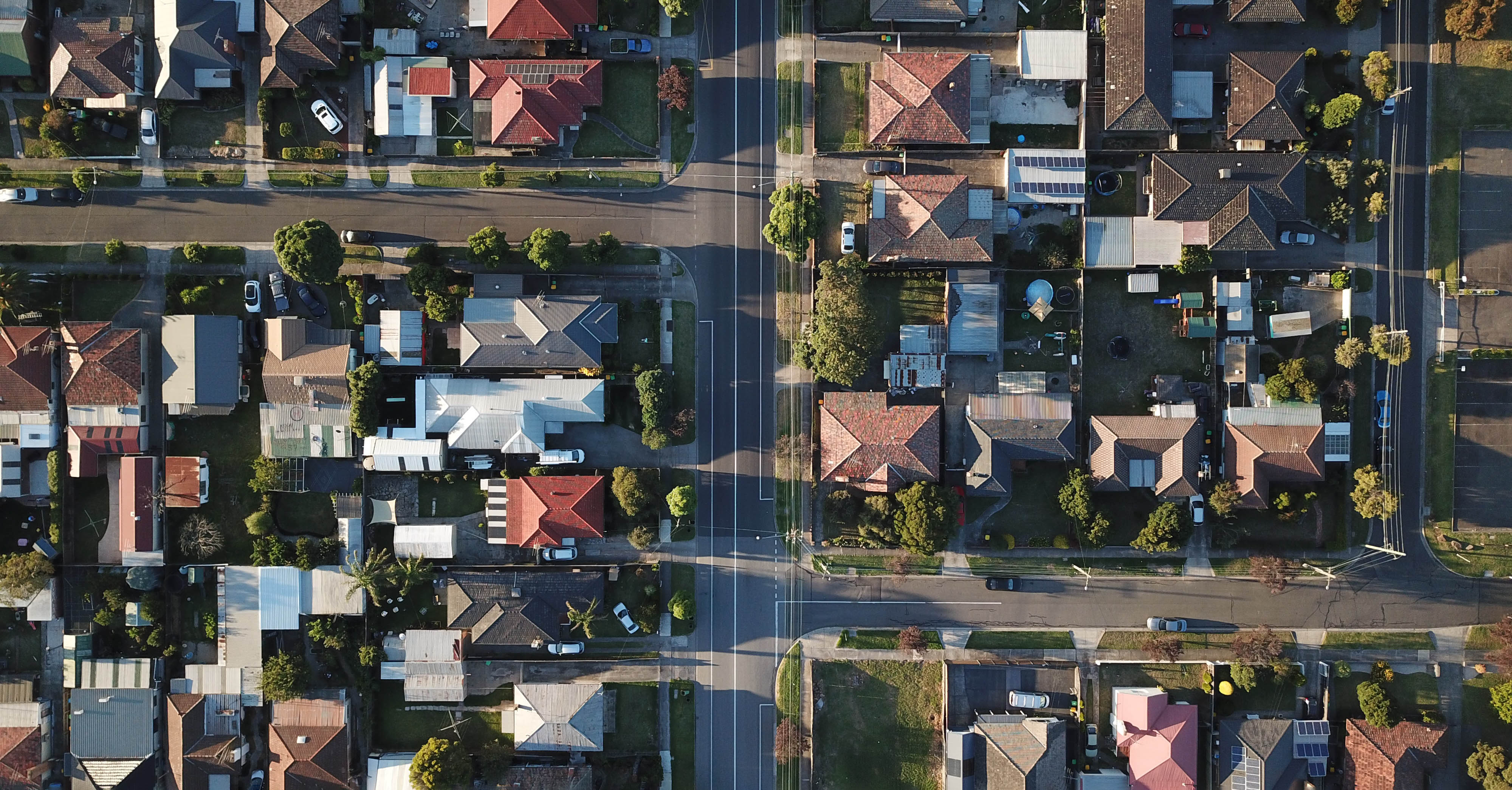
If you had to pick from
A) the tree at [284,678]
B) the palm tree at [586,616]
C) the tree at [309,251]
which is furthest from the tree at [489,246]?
the tree at [284,678]

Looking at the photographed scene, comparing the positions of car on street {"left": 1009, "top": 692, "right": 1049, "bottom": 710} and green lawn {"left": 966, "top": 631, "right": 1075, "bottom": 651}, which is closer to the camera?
car on street {"left": 1009, "top": 692, "right": 1049, "bottom": 710}

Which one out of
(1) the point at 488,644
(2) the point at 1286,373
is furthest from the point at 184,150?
(2) the point at 1286,373

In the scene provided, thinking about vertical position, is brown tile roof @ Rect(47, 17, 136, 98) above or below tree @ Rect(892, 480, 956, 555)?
above

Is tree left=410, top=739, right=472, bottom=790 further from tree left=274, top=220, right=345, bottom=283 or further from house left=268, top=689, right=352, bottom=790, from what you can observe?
tree left=274, top=220, right=345, bottom=283

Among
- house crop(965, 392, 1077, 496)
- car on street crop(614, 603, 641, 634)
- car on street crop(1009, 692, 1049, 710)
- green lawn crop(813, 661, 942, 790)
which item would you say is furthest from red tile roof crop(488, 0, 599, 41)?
car on street crop(1009, 692, 1049, 710)

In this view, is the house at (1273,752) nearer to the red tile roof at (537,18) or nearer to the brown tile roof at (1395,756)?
the brown tile roof at (1395,756)

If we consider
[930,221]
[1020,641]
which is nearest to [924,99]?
[930,221]
